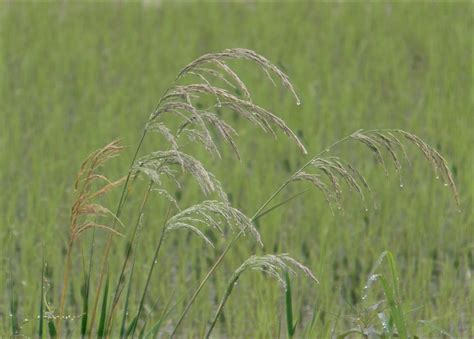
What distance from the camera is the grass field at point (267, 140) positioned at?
4.55 metres

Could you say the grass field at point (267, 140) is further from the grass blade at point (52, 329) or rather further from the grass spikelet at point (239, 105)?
the grass spikelet at point (239, 105)

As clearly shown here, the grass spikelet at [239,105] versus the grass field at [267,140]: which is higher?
Answer: the grass spikelet at [239,105]

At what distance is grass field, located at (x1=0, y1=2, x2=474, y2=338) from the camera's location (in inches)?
179

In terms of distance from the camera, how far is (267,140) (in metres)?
6.42

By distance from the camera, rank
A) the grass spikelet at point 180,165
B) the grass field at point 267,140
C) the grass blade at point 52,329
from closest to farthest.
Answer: the grass spikelet at point 180,165 → the grass blade at point 52,329 → the grass field at point 267,140

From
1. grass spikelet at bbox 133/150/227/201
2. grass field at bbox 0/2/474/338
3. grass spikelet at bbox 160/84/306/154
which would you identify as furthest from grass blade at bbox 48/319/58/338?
grass spikelet at bbox 160/84/306/154

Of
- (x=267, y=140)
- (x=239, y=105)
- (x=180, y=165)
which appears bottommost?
(x=267, y=140)

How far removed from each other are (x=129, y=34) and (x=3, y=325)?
4845 mm

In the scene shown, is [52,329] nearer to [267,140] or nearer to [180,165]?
[180,165]

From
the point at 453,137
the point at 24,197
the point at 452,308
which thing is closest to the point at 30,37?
the point at 24,197

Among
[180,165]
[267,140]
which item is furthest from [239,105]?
[267,140]

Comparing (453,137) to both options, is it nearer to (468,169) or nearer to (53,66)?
(468,169)

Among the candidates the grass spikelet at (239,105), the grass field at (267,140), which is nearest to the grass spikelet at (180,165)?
the grass spikelet at (239,105)

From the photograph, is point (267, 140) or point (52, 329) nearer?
point (52, 329)
